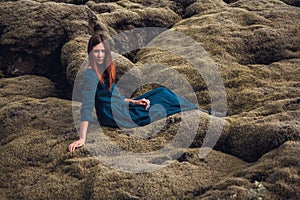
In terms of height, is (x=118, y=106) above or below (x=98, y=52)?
below

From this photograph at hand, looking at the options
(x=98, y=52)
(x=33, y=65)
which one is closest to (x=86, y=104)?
(x=98, y=52)

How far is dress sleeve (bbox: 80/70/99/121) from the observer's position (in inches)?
362

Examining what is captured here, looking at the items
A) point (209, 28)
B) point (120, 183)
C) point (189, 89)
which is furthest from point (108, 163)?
point (209, 28)

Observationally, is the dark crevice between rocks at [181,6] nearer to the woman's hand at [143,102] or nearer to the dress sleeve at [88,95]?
the woman's hand at [143,102]

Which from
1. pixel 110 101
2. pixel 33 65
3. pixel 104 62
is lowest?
pixel 33 65

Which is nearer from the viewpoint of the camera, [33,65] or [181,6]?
[33,65]

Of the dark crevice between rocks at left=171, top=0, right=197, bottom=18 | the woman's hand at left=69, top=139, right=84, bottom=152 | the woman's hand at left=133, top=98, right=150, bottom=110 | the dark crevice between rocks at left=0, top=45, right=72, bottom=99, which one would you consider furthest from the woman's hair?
the dark crevice between rocks at left=171, top=0, right=197, bottom=18

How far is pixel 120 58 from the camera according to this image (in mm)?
12383

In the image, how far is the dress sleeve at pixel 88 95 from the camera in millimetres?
9203

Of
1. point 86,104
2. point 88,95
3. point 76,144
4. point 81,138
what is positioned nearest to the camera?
point 76,144

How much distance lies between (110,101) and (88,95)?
640 millimetres

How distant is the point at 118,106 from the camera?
32.4 feet

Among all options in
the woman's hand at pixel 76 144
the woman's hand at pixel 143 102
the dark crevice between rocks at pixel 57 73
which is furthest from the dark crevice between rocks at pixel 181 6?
the woman's hand at pixel 76 144

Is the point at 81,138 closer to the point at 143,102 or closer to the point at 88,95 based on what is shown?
the point at 88,95
